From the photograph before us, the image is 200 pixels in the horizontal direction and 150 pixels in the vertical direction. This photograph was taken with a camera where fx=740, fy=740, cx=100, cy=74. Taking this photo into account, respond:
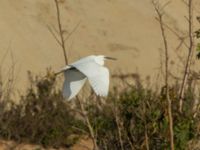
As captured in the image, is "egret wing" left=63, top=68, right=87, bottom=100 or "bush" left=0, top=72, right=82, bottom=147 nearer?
"egret wing" left=63, top=68, right=87, bottom=100

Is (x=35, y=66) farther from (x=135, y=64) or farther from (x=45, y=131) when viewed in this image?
(x=45, y=131)

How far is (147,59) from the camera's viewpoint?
37.3ft

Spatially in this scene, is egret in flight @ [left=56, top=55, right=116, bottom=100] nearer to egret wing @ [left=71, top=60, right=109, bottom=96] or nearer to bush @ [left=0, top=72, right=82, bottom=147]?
egret wing @ [left=71, top=60, right=109, bottom=96]

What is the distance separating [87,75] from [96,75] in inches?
1.6

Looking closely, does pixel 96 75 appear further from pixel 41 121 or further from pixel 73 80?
pixel 41 121

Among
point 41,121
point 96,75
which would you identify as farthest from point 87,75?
point 41,121

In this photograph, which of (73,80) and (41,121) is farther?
(41,121)

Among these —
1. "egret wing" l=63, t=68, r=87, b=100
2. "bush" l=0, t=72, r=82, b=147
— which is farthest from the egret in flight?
"bush" l=0, t=72, r=82, b=147

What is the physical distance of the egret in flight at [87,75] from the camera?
3080 mm

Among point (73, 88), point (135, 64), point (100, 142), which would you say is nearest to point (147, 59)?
point (135, 64)

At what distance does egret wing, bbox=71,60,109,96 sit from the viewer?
3072 mm

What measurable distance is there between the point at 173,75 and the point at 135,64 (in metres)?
0.71

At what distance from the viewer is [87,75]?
309 centimetres

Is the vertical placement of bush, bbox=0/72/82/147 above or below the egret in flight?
below
